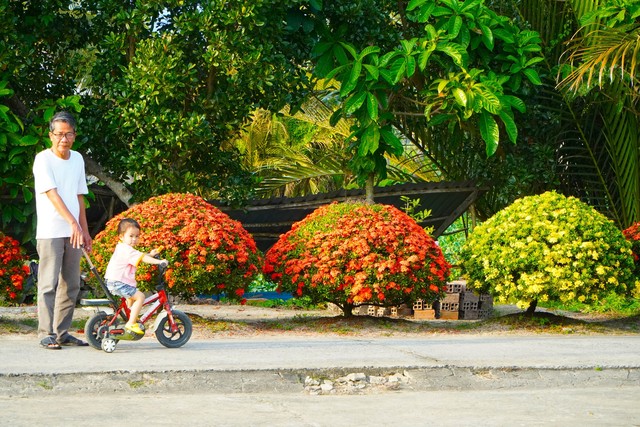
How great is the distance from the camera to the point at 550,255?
11086 millimetres

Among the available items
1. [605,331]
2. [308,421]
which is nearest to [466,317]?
[605,331]

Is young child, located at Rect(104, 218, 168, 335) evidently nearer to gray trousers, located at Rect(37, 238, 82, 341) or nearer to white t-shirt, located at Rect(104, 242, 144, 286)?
white t-shirt, located at Rect(104, 242, 144, 286)

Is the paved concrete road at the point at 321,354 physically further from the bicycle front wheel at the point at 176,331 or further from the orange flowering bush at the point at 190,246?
the orange flowering bush at the point at 190,246

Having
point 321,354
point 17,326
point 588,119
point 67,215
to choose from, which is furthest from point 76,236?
Answer: point 588,119

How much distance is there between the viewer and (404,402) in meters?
6.86

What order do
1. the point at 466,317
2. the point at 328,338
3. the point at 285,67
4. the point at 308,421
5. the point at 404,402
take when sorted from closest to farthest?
the point at 308,421 < the point at 404,402 < the point at 328,338 < the point at 285,67 < the point at 466,317

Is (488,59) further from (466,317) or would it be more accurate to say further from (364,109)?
(466,317)

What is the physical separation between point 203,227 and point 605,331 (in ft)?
15.3

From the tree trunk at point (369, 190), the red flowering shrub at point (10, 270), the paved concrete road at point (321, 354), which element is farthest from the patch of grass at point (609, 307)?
the red flowering shrub at point (10, 270)

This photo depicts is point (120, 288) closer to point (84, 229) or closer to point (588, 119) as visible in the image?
point (84, 229)

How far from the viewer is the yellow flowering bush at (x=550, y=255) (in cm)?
1106

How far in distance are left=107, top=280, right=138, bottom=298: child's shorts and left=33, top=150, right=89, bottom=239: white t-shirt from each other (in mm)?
530

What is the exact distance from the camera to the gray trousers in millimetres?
8266

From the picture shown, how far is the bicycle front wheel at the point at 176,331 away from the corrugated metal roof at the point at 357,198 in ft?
21.0
